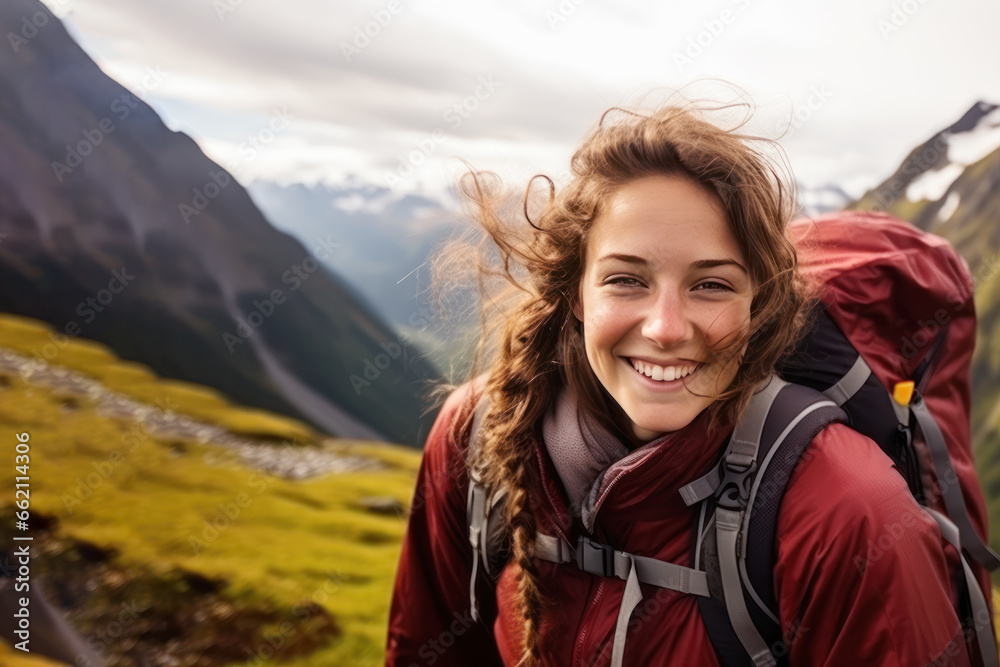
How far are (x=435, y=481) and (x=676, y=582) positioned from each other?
2.57 ft

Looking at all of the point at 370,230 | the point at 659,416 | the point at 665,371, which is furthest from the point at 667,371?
the point at 370,230

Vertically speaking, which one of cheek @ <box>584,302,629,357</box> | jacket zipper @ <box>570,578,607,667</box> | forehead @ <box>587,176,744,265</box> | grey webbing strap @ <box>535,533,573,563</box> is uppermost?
forehead @ <box>587,176,744,265</box>

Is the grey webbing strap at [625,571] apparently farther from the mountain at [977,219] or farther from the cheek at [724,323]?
the mountain at [977,219]

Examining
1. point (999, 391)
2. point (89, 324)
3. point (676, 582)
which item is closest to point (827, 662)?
point (676, 582)

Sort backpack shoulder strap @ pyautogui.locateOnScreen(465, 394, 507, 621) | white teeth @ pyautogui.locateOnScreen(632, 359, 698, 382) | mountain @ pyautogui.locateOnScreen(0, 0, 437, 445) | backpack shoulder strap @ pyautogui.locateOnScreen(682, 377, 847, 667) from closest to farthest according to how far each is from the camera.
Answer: backpack shoulder strap @ pyautogui.locateOnScreen(682, 377, 847, 667)
white teeth @ pyautogui.locateOnScreen(632, 359, 698, 382)
backpack shoulder strap @ pyautogui.locateOnScreen(465, 394, 507, 621)
mountain @ pyautogui.locateOnScreen(0, 0, 437, 445)

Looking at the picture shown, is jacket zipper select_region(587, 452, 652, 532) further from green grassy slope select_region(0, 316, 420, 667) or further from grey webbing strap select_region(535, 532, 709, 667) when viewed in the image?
green grassy slope select_region(0, 316, 420, 667)

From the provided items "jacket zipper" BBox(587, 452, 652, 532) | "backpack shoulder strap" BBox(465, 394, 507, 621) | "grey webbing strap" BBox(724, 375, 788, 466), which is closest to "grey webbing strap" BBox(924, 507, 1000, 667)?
"grey webbing strap" BBox(724, 375, 788, 466)

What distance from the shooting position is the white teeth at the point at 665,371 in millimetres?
1451

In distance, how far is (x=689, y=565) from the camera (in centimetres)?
145

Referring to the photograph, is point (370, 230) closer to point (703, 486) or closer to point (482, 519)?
point (482, 519)

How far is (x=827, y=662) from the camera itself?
1270mm

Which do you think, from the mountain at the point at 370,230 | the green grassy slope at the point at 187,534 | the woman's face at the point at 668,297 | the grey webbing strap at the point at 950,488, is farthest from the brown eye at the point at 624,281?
the mountain at the point at 370,230

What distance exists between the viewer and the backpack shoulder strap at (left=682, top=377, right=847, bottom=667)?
1.35 meters

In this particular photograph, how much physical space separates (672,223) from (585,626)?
39.0 inches
